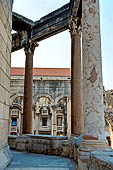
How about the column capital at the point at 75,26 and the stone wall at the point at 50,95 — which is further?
the stone wall at the point at 50,95

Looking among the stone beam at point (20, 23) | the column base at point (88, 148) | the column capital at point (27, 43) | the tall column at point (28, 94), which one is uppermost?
the stone beam at point (20, 23)

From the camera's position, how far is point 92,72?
5.13m

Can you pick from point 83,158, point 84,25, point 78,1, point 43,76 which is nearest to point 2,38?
point 84,25

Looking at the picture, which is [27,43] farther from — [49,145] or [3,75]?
[3,75]

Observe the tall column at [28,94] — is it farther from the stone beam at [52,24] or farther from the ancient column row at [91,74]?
the ancient column row at [91,74]

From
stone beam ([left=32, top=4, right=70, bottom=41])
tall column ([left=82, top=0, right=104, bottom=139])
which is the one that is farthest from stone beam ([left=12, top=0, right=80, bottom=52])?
tall column ([left=82, top=0, right=104, bottom=139])

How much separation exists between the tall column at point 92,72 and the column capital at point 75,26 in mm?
3748

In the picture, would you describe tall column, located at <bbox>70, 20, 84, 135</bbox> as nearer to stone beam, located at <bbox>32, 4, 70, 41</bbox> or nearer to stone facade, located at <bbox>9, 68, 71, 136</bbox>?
stone beam, located at <bbox>32, 4, 70, 41</bbox>

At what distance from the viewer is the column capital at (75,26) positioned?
9.48m

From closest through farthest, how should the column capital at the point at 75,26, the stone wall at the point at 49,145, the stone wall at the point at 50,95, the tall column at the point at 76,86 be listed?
the stone wall at the point at 49,145, the tall column at the point at 76,86, the column capital at the point at 75,26, the stone wall at the point at 50,95

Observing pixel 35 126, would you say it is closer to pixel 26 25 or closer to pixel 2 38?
pixel 26 25

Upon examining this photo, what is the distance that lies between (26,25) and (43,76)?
56.8ft

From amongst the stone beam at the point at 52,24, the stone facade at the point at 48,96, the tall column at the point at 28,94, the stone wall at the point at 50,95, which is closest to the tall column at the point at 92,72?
the stone beam at the point at 52,24

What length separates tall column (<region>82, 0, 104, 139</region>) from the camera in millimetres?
4793
